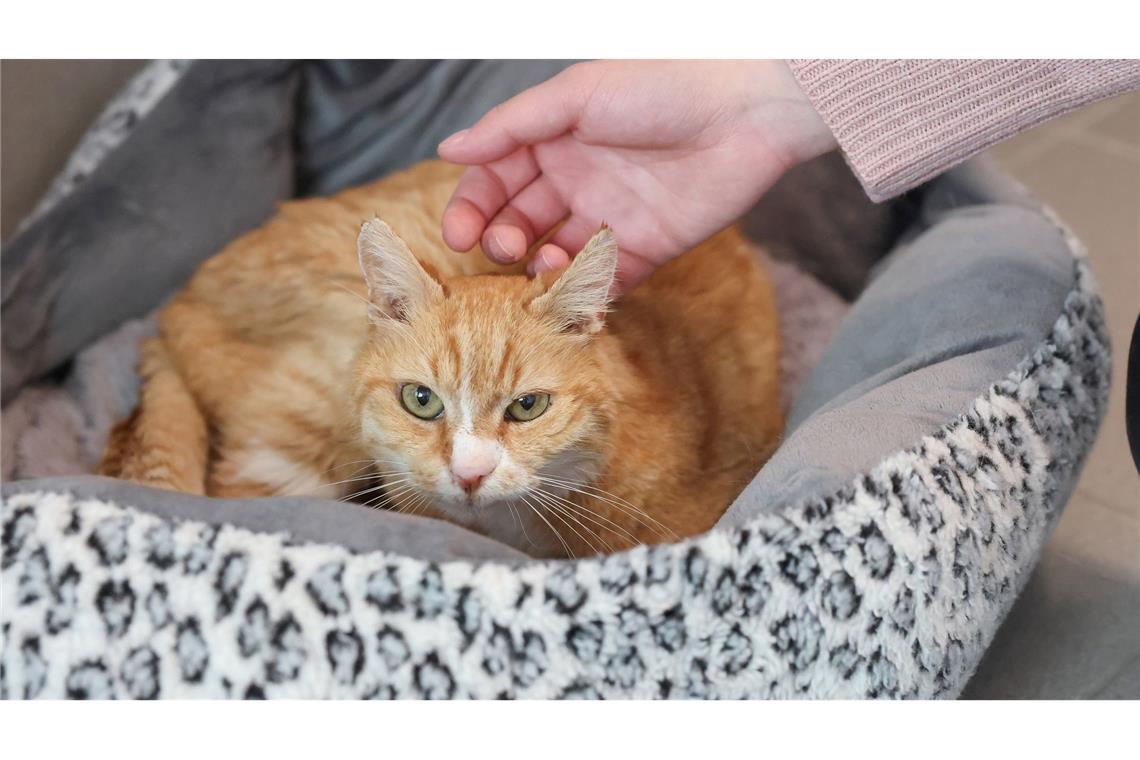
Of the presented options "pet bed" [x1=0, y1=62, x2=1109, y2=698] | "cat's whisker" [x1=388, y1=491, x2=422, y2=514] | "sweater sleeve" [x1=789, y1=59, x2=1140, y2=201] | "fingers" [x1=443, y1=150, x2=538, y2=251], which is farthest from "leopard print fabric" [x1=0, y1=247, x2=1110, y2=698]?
"fingers" [x1=443, y1=150, x2=538, y2=251]

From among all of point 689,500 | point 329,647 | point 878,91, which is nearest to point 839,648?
point 689,500

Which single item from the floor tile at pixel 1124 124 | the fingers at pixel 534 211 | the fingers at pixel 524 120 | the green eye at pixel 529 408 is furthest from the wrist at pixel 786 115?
the floor tile at pixel 1124 124

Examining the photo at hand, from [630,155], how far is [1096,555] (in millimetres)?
1129

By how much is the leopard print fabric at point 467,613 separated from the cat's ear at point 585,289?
0.40 metres

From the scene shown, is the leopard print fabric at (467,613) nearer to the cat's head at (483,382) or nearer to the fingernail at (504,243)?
the cat's head at (483,382)

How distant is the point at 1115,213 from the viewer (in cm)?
282

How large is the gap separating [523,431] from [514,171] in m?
0.59

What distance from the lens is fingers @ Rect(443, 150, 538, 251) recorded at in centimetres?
170

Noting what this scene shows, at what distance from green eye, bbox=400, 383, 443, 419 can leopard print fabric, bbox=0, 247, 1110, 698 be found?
0.94 feet

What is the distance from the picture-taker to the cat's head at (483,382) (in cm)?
137

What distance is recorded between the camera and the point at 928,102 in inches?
60.2

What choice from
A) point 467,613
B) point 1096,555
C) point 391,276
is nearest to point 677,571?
point 467,613

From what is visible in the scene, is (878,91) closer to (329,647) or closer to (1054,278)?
(1054,278)

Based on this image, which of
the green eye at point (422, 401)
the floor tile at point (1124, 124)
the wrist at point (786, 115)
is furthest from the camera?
the floor tile at point (1124, 124)
